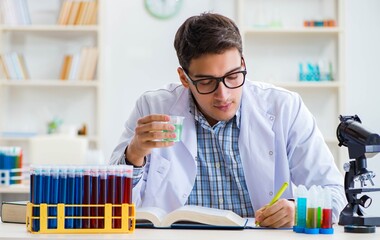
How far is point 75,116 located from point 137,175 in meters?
3.61

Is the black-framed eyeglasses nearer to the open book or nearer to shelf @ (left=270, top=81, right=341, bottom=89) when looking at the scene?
the open book

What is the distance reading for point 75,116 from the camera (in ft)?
19.8

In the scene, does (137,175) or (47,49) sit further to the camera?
(47,49)

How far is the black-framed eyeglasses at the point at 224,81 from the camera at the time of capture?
2393 mm

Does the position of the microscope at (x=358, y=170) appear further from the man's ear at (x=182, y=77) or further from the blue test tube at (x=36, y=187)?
the blue test tube at (x=36, y=187)

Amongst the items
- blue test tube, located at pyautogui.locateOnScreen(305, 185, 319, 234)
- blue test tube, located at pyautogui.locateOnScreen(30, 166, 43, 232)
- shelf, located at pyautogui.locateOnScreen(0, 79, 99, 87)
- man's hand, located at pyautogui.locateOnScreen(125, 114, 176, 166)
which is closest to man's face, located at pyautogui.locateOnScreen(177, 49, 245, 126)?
man's hand, located at pyautogui.locateOnScreen(125, 114, 176, 166)

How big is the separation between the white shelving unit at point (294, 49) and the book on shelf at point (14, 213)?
382cm

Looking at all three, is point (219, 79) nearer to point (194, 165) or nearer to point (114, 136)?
point (194, 165)

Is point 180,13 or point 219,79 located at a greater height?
point 180,13

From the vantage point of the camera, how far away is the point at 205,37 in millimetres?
2445

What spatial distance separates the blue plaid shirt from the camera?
102 inches

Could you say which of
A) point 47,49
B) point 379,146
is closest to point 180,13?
point 47,49

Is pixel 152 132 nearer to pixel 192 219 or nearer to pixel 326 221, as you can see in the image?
pixel 192 219

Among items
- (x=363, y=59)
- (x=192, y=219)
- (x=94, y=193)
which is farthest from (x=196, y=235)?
(x=363, y=59)
